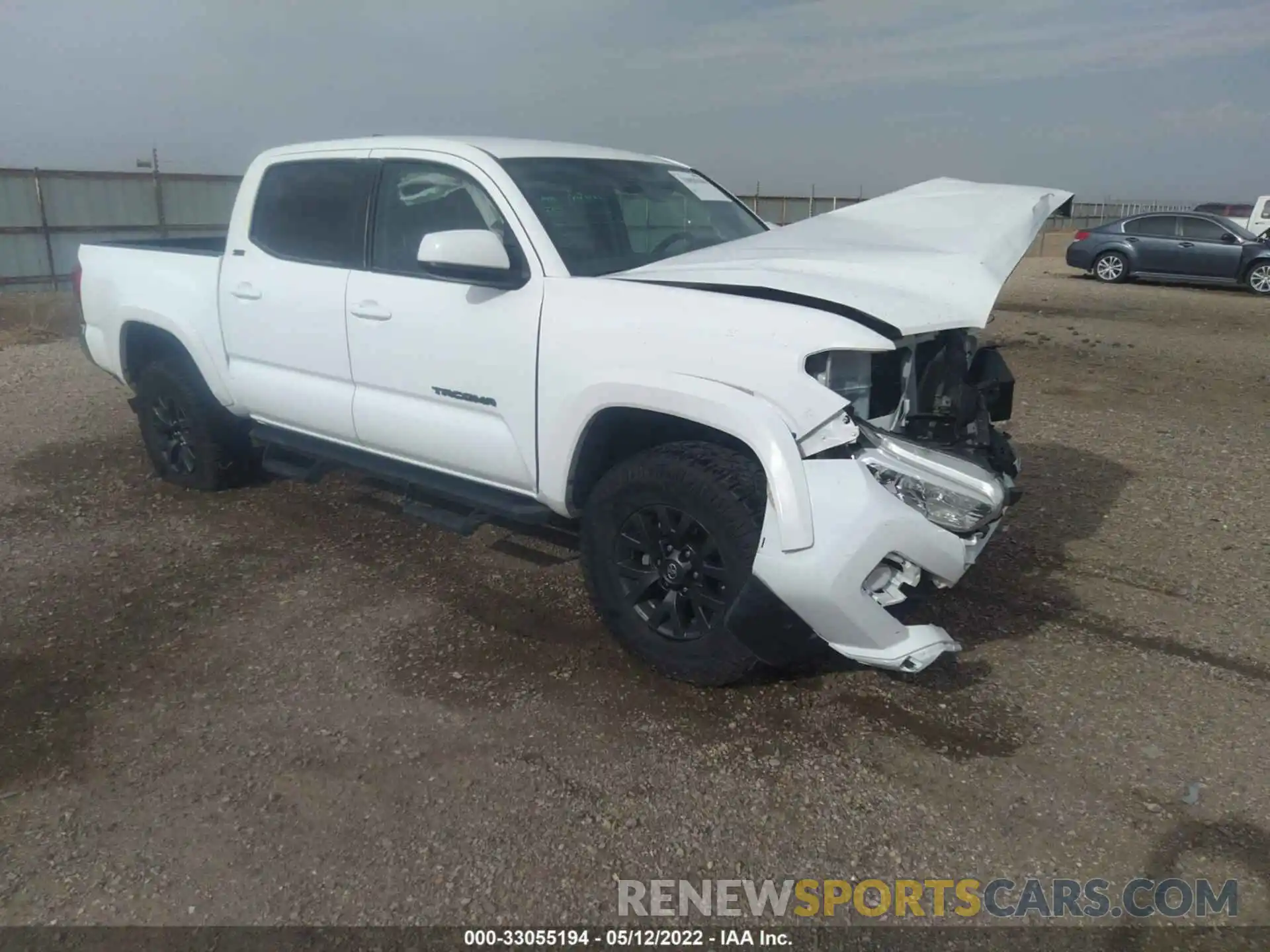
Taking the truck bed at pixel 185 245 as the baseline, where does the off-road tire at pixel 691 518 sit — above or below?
below

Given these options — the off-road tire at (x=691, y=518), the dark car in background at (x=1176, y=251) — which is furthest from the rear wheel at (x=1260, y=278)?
the off-road tire at (x=691, y=518)

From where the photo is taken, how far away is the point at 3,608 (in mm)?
4254

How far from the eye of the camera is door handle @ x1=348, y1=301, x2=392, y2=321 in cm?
415

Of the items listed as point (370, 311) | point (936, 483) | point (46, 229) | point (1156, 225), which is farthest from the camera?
point (1156, 225)

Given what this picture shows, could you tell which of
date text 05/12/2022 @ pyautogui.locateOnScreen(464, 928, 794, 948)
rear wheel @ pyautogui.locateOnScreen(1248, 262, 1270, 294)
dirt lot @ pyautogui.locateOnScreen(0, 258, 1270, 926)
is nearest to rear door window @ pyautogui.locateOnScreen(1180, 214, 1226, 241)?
rear wheel @ pyautogui.locateOnScreen(1248, 262, 1270, 294)

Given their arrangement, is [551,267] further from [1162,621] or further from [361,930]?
[1162,621]

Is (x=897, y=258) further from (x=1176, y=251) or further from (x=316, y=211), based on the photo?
(x=1176, y=251)

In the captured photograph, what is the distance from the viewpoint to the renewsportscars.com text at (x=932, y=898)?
2.54 m

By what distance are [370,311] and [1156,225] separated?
1860 cm

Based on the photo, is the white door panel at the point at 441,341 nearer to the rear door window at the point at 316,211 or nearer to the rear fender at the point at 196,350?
the rear door window at the point at 316,211

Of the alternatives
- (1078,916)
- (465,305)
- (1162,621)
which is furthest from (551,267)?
(1162,621)

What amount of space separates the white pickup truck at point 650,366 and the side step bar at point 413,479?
2 cm

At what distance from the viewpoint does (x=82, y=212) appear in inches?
634

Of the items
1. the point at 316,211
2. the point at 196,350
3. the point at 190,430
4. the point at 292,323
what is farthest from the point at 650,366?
the point at 190,430
